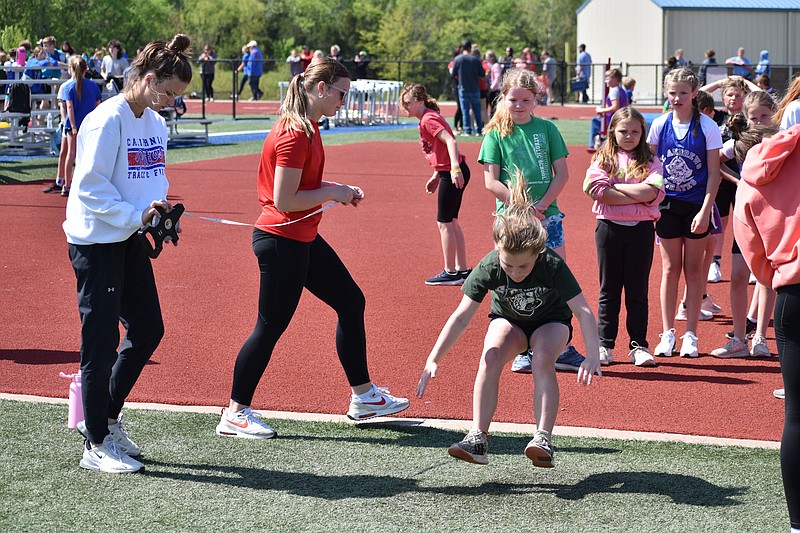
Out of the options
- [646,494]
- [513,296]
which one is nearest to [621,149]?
[513,296]

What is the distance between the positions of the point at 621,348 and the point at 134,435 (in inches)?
144

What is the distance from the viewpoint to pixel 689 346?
7539 millimetres

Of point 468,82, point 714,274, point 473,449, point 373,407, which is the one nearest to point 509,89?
point 373,407

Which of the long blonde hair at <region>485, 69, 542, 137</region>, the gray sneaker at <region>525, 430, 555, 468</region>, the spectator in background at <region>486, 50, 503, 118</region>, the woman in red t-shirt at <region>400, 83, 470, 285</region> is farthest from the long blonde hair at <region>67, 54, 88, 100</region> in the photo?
the spectator in background at <region>486, 50, 503, 118</region>

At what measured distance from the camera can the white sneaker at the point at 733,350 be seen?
7.53 metres

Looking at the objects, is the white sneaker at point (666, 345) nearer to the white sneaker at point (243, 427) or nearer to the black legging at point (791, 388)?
the white sneaker at point (243, 427)

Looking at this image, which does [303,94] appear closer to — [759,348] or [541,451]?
[541,451]

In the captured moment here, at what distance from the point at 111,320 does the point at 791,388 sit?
9.61 feet

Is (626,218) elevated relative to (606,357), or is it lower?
elevated

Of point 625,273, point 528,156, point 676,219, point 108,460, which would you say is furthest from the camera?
point 676,219

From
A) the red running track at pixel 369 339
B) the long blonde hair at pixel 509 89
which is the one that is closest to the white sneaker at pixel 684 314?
the red running track at pixel 369 339

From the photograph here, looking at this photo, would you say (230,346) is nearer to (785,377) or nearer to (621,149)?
(621,149)

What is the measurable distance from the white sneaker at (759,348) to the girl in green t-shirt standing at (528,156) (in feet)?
4.22

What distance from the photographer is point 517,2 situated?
75.8 metres
